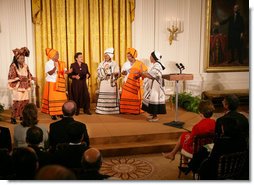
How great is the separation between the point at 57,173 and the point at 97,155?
812mm

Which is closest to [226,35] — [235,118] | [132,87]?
[132,87]

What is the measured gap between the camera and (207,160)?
3.91m

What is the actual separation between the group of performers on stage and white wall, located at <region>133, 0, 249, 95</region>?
1466 millimetres

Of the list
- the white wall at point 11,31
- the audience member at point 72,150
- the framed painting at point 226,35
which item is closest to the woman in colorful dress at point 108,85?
the white wall at point 11,31

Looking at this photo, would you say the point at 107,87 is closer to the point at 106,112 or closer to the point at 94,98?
the point at 106,112

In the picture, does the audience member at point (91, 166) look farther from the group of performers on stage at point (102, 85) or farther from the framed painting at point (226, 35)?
the framed painting at point (226, 35)

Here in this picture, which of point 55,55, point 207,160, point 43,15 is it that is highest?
point 43,15

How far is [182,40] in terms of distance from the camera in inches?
363

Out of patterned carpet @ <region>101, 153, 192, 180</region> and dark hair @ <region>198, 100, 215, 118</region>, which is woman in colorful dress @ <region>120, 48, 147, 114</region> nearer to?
patterned carpet @ <region>101, 153, 192, 180</region>

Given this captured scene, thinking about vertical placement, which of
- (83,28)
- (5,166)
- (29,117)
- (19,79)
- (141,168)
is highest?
(83,28)

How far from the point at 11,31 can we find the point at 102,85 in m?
2.43

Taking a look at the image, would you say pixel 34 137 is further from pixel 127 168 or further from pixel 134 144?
pixel 134 144

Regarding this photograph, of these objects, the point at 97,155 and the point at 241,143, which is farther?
the point at 241,143

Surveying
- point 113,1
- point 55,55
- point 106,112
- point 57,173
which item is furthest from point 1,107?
point 57,173
